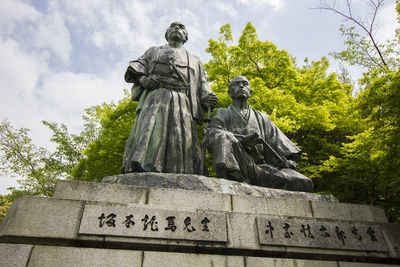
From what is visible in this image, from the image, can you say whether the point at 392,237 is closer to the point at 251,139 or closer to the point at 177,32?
the point at 251,139

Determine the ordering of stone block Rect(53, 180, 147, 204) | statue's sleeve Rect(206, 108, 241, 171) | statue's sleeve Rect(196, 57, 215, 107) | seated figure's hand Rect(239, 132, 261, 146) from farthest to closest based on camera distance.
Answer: statue's sleeve Rect(196, 57, 215, 107) < seated figure's hand Rect(239, 132, 261, 146) < statue's sleeve Rect(206, 108, 241, 171) < stone block Rect(53, 180, 147, 204)

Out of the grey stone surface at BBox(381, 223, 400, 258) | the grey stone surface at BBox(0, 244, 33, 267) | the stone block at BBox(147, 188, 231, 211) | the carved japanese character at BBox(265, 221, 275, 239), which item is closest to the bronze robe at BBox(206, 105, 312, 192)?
the stone block at BBox(147, 188, 231, 211)

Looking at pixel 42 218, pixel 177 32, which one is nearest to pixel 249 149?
pixel 177 32

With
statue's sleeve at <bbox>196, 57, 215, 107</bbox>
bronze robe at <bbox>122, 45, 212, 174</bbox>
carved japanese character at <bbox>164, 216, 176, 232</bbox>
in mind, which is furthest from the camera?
statue's sleeve at <bbox>196, 57, 215, 107</bbox>

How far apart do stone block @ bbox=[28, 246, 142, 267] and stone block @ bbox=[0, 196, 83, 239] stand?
17 cm

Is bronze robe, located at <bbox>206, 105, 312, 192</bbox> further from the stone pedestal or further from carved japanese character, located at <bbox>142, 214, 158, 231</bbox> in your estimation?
carved japanese character, located at <bbox>142, 214, 158, 231</bbox>

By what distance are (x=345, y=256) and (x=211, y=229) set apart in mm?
1918

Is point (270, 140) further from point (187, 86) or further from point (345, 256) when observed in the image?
point (345, 256)

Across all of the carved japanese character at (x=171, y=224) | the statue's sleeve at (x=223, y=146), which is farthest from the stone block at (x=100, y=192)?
the statue's sleeve at (x=223, y=146)

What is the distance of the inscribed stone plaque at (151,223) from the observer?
3688 millimetres

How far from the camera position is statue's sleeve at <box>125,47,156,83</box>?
6410 millimetres

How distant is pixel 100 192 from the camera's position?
4.09 meters

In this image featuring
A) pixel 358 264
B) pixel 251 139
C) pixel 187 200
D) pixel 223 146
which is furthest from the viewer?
pixel 251 139

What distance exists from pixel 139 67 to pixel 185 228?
3.85 meters
